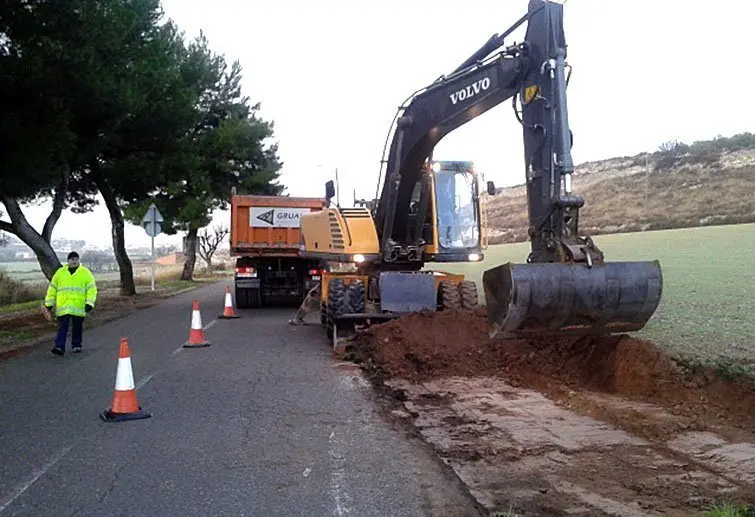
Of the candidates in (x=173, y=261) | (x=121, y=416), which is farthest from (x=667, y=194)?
(x=173, y=261)

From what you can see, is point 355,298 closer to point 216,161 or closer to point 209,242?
point 216,161

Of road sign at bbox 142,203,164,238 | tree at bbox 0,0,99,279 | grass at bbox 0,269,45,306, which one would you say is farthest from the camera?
road sign at bbox 142,203,164,238

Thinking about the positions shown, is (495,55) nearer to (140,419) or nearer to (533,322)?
(533,322)

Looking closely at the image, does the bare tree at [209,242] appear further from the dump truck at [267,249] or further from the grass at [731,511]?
the grass at [731,511]

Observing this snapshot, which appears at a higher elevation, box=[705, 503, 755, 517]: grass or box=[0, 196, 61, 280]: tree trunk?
box=[0, 196, 61, 280]: tree trunk

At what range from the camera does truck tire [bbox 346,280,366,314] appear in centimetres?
1231

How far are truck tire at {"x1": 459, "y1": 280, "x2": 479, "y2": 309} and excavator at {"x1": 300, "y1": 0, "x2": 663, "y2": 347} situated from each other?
0.06ft

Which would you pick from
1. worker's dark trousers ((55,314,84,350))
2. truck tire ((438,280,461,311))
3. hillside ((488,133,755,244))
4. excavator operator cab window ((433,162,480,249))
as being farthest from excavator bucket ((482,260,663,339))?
hillside ((488,133,755,244))


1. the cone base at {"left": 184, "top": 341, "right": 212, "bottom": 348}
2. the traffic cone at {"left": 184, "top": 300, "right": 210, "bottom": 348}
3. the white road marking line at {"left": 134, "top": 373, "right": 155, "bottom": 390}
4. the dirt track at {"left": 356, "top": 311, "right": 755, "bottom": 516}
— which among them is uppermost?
the traffic cone at {"left": 184, "top": 300, "right": 210, "bottom": 348}

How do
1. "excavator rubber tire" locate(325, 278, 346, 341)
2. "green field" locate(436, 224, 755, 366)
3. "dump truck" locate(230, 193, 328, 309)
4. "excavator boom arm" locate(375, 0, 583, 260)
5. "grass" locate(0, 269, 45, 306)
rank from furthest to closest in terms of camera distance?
"grass" locate(0, 269, 45, 306), "dump truck" locate(230, 193, 328, 309), "excavator rubber tire" locate(325, 278, 346, 341), "green field" locate(436, 224, 755, 366), "excavator boom arm" locate(375, 0, 583, 260)

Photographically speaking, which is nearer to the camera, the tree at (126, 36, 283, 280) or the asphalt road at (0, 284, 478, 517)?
the asphalt road at (0, 284, 478, 517)

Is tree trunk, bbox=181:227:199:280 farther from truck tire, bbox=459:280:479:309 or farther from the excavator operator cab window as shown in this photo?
truck tire, bbox=459:280:479:309

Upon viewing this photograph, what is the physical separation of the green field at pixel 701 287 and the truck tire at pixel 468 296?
9.11 feet

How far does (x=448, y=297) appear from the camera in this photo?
12531mm
